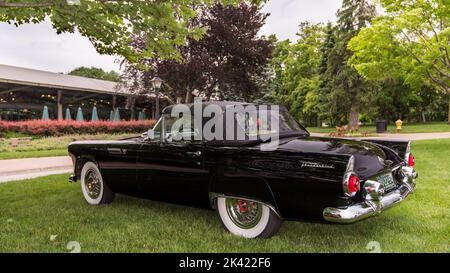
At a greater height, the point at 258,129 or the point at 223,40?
the point at 223,40

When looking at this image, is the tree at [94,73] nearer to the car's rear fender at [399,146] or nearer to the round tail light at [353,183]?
the car's rear fender at [399,146]

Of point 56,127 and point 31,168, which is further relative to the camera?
point 56,127

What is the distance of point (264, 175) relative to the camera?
12.5ft

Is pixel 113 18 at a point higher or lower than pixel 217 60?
lower

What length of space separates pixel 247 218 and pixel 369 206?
1.35 meters

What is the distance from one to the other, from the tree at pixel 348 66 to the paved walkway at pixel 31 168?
25987 mm

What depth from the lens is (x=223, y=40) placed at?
2511cm

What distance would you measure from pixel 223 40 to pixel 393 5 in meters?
13.2

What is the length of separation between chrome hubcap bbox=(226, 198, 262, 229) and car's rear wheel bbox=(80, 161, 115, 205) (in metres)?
2.50

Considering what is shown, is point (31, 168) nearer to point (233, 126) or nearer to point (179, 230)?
point (179, 230)

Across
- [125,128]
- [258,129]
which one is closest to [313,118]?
[125,128]

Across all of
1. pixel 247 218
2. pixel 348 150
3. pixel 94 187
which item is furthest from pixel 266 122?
pixel 94 187

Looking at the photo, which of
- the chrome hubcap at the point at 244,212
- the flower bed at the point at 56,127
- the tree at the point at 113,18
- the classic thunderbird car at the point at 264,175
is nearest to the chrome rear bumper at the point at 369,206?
the classic thunderbird car at the point at 264,175
